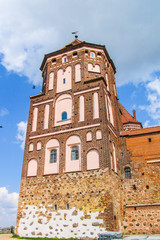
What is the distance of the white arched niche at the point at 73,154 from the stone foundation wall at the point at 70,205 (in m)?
0.52

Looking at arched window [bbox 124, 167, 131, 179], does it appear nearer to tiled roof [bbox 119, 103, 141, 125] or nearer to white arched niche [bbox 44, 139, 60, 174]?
white arched niche [bbox 44, 139, 60, 174]

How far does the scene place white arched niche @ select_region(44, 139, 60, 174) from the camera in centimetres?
1641

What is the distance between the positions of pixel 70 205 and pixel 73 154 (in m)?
3.53

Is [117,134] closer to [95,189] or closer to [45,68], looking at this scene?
[95,189]

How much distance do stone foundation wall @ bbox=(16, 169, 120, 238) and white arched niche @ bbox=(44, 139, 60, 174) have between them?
21.4 inches

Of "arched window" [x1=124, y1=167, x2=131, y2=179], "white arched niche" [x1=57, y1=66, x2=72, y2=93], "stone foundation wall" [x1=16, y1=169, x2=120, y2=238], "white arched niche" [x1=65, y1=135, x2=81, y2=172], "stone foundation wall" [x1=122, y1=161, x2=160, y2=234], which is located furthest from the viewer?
"white arched niche" [x1=57, y1=66, x2=72, y2=93]

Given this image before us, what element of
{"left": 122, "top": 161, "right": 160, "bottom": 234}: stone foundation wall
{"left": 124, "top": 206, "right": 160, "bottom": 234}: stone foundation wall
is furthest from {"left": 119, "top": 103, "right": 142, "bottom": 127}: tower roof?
{"left": 124, "top": 206, "right": 160, "bottom": 234}: stone foundation wall

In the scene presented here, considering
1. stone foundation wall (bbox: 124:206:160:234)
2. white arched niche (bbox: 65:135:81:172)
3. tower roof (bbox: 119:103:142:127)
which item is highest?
tower roof (bbox: 119:103:142:127)

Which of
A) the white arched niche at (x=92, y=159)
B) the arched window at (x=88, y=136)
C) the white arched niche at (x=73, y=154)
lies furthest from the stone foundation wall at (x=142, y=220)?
the arched window at (x=88, y=136)

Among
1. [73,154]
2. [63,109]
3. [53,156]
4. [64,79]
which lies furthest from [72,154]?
[64,79]

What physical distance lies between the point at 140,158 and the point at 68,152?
5.67 m

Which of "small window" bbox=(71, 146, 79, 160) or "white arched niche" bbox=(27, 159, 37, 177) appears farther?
"white arched niche" bbox=(27, 159, 37, 177)

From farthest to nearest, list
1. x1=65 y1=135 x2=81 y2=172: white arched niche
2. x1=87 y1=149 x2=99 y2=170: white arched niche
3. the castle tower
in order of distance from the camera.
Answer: x1=65 y1=135 x2=81 y2=172: white arched niche, x1=87 y1=149 x2=99 y2=170: white arched niche, the castle tower

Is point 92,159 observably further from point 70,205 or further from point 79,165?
point 70,205
